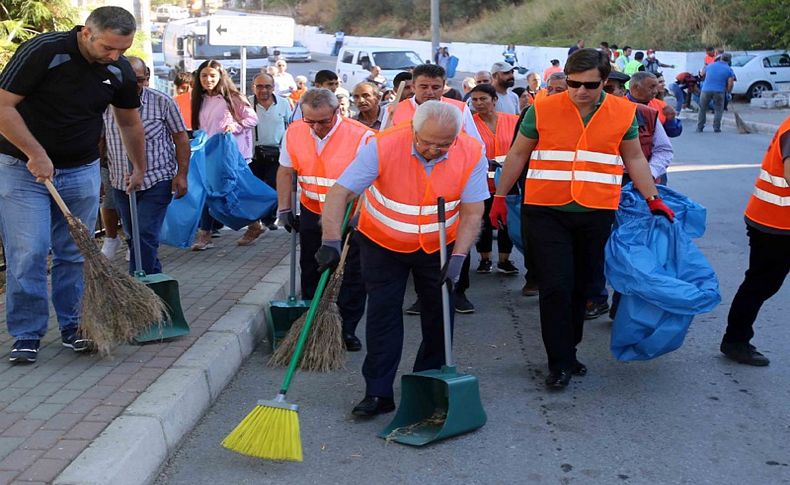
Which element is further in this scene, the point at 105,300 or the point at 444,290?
the point at 105,300

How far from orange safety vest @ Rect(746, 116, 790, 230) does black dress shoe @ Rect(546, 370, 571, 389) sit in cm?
143

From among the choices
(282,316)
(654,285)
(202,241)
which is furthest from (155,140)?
(654,285)

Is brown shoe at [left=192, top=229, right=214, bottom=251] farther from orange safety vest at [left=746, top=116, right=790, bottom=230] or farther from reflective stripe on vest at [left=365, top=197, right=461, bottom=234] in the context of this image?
orange safety vest at [left=746, top=116, right=790, bottom=230]

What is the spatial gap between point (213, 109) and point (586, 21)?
40.5 meters

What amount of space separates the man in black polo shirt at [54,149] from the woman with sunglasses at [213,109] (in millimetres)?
3575

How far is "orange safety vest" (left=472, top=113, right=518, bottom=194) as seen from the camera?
8016 millimetres

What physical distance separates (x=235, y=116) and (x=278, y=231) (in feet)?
4.67

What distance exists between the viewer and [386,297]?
5.04 meters

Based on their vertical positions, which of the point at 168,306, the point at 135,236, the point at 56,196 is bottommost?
the point at 168,306

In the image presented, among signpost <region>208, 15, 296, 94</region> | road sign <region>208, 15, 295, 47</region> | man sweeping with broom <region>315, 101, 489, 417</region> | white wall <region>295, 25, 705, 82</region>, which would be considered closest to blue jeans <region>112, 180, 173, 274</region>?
man sweeping with broom <region>315, 101, 489, 417</region>

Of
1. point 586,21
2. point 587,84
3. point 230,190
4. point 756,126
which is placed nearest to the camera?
point 587,84

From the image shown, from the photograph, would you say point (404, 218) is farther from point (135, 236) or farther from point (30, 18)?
point (30, 18)

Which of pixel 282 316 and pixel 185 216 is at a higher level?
pixel 185 216

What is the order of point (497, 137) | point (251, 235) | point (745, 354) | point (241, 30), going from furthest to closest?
point (241, 30)
point (251, 235)
point (497, 137)
point (745, 354)
